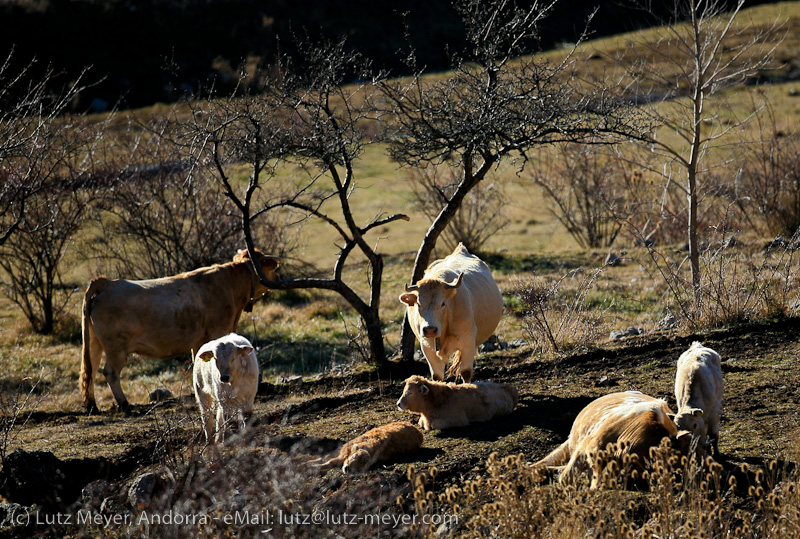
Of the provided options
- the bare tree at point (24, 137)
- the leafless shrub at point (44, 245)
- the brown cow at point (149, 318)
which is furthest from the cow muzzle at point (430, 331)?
the leafless shrub at point (44, 245)

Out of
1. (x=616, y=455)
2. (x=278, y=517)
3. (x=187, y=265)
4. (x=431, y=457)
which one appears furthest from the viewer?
(x=187, y=265)

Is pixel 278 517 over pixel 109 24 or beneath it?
beneath

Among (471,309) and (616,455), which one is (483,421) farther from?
(616,455)

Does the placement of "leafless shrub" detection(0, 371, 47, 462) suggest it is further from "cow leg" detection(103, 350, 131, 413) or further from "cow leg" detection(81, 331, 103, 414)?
"cow leg" detection(103, 350, 131, 413)

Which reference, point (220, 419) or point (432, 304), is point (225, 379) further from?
point (432, 304)

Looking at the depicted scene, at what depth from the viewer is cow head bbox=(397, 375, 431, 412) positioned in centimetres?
789

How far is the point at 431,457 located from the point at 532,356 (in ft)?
13.5

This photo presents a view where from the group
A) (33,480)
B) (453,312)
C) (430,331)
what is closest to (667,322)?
(453,312)

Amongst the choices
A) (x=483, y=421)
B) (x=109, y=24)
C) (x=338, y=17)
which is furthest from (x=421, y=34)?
(x=483, y=421)

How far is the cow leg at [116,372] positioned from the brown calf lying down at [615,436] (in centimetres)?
640

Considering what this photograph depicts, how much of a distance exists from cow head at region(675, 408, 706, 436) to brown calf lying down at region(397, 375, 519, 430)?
95.3 inches

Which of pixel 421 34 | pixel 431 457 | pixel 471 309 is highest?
pixel 421 34

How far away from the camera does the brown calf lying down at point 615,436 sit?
5.67 metres

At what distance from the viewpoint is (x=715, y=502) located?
504cm
